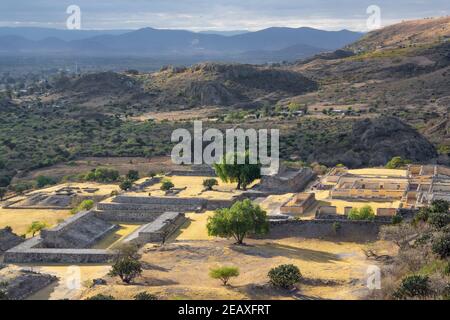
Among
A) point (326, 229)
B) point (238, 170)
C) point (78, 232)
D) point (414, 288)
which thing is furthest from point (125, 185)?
point (414, 288)

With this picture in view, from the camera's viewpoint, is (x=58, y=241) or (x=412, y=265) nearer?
(x=412, y=265)

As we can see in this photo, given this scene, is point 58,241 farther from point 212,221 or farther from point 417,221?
point 417,221

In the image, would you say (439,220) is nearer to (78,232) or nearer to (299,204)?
(299,204)

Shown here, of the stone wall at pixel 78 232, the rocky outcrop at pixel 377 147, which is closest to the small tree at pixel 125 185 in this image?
the stone wall at pixel 78 232

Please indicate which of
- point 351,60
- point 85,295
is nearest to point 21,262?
point 85,295

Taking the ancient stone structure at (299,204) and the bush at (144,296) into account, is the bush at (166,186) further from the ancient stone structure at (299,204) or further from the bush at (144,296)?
the bush at (144,296)
